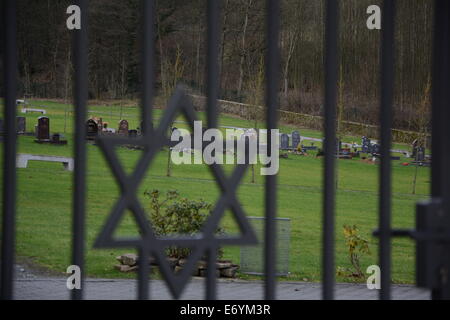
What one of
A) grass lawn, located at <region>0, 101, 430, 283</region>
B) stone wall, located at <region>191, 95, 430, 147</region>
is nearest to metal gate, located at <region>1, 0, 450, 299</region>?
grass lawn, located at <region>0, 101, 430, 283</region>

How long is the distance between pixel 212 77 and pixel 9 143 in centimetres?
33

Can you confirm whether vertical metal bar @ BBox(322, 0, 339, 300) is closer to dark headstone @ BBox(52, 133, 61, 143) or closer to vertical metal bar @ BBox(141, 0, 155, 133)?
vertical metal bar @ BBox(141, 0, 155, 133)

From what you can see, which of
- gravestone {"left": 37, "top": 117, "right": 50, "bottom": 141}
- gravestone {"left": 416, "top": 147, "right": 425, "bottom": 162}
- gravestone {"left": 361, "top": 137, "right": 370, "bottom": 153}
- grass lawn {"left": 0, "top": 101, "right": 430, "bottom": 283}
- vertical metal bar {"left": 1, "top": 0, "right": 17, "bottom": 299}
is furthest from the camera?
gravestone {"left": 361, "top": 137, "right": 370, "bottom": 153}

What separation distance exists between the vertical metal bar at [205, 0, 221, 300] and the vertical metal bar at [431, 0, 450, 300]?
0.39 metres

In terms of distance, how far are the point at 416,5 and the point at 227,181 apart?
14.6 metres

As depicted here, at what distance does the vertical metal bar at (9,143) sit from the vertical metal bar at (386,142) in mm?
617

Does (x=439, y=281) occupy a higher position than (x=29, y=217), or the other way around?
(x=439, y=281)

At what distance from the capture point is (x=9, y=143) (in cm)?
98

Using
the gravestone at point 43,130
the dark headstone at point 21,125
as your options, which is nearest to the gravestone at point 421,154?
the gravestone at point 43,130

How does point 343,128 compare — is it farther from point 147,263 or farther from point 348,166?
point 147,263

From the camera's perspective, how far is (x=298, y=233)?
31.7 feet

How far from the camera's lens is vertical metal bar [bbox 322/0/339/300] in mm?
1137

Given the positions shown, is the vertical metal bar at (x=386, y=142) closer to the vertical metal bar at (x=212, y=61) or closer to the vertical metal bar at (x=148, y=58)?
the vertical metal bar at (x=212, y=61)

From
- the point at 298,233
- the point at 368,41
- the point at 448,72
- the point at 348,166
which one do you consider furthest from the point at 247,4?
the point at 448,72
